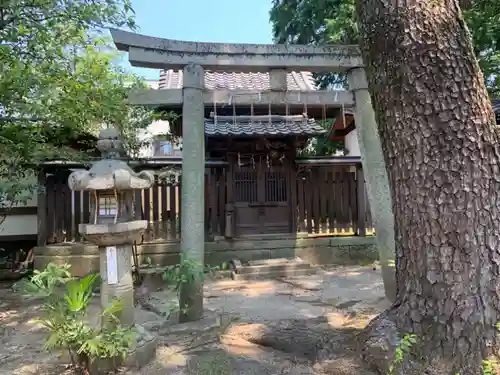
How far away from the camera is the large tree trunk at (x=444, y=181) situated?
2.65 m

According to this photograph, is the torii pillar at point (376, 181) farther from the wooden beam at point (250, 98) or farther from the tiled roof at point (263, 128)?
the tiled roof at point (263, 128)

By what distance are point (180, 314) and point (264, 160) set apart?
218 inches

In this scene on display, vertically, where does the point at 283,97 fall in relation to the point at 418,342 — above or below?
above

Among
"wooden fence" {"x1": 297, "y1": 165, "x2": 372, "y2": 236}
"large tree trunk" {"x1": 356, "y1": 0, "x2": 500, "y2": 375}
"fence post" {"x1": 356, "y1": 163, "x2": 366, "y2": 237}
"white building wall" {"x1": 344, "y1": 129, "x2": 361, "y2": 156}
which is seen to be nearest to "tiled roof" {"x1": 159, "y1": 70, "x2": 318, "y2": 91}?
"wooden fence" {"x1": 297, "y1": 165, "x2": 372, "y2": 236}

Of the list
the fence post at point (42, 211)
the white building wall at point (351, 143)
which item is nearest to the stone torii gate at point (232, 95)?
the fence post at point (42, 211)

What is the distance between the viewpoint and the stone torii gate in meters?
4.66

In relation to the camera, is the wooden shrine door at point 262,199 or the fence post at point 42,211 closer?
the fence post at point 42,211

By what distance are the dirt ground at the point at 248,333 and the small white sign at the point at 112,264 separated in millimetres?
771

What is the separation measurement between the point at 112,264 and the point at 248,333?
1.65 meters

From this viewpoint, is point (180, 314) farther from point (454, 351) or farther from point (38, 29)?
point (38, 29)

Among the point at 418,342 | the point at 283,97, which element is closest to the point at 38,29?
→ the point at 283,97

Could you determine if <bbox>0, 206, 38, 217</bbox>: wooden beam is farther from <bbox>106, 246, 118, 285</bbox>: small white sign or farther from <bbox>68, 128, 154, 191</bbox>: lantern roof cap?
<bbox>106, 246, 118, 285</bbox>: small white sign

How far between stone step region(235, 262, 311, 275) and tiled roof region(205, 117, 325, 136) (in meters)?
2.83

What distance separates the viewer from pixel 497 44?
22.2ft
